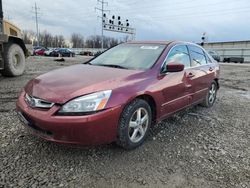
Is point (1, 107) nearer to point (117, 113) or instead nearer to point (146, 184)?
point (117, 113)

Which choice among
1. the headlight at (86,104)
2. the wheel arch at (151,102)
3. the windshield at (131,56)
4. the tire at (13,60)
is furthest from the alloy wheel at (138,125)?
the tire at (13,60)

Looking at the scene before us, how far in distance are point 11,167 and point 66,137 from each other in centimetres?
74

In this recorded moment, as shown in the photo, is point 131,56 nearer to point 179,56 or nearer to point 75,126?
point 179,56

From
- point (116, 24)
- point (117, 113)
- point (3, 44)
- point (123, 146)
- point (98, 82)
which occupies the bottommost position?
point (123, 146)

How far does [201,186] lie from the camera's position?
2609 mm

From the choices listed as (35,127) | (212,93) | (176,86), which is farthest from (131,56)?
(212,93)

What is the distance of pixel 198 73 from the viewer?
15.6 ft

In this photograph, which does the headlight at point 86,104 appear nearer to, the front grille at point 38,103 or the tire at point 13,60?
the front grille at point 38,103

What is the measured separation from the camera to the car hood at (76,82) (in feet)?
9.23

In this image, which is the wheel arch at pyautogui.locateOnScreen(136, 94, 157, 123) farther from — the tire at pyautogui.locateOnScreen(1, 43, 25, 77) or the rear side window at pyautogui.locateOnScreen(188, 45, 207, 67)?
the tire at pyautogui.locateOnScreen(1, 43, 25, 77)

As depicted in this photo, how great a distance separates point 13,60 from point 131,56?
246 inches

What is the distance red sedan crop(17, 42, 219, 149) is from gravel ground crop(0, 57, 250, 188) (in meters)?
0.31

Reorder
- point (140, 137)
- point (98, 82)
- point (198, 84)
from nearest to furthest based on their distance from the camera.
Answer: point (98, 82), point (140, 137), point (198, 84)

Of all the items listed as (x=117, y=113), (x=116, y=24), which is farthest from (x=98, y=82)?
(x=116, y=24)
